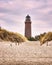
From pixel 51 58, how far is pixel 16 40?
1646 cm

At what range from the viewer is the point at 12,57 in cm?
1380

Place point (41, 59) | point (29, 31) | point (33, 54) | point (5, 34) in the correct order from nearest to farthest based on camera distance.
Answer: point (41, 59)
point (33, 54)
point (5, 34)
point (29, 31)

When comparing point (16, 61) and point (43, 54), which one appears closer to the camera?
point (16, 61)

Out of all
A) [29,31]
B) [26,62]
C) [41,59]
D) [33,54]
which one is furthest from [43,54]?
[29,31]

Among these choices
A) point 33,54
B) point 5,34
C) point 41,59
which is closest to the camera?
point 41,59

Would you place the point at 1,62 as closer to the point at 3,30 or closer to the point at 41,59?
the point at 41,59

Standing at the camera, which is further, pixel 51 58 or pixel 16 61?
pixel 51 58

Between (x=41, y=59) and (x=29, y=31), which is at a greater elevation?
(x=29, y=31)

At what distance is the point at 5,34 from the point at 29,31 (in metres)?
49.7

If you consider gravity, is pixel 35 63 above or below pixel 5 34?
below

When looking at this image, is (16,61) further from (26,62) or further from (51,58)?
(51,58)

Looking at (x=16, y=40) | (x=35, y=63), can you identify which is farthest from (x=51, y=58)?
(x=16, y=40)

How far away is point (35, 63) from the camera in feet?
40.5

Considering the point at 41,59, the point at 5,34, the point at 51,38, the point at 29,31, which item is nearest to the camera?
the point at 41,59
